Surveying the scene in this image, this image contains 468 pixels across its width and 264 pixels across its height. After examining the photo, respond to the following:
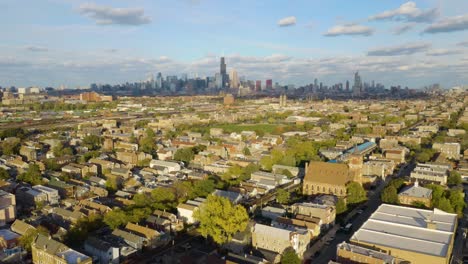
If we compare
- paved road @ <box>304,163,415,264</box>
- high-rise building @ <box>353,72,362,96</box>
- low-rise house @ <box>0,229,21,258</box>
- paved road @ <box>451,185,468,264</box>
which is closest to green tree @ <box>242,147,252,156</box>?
paved road @ <box>304,163,415,264</box>

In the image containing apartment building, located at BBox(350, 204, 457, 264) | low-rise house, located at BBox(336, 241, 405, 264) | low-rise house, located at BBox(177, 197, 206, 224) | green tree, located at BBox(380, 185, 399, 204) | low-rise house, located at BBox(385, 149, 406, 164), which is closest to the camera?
low-rise house, located at BBox(336, 241, 405, 264)

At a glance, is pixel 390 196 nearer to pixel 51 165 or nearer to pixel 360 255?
pixel 360 255

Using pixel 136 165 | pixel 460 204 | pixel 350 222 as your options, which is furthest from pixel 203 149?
pixel 460 204

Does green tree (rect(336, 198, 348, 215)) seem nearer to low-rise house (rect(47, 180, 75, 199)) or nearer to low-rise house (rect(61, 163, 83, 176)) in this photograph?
low-rise house (rect(47, 180, 75, 199))

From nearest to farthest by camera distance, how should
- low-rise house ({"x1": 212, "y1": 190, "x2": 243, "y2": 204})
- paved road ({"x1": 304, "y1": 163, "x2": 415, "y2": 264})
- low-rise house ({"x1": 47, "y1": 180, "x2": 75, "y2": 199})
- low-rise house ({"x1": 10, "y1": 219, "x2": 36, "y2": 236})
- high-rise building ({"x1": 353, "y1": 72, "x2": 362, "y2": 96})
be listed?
paved road ({"x1": 304, "y1": 163, "x2": 415, "y2": 264}) → low-rise house ({"x1": 10, "y1": 219, "x2": 36, "y2": 236}) → low-rise house ({"x1": 212, "y1": 190, "x2": 243, "y2": 204}) → low-rise house ({"x1": 47, "y1": 180, "x2": 75, "y2": 199}) → high-rise building ({"x1": 353, "y1": 72, "x2": 362, "y2": 96})

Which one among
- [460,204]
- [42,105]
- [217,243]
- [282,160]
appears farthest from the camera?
[42,105]

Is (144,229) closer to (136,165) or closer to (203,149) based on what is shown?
(136,165)

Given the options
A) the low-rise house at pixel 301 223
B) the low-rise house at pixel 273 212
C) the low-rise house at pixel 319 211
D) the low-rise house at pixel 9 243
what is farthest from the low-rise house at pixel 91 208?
the low-rise house at pixel 319 211
